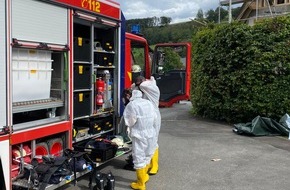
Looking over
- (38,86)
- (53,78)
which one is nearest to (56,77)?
(53,78)

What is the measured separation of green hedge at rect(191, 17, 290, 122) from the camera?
35.0ft

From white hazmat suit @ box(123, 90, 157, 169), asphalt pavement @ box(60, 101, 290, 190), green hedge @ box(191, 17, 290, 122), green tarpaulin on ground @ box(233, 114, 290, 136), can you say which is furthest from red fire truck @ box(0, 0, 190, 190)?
green hedge @ box(191, 17, 290, 122)

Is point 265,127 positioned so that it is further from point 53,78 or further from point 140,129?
point 53,78

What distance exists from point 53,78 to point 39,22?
3.17ft

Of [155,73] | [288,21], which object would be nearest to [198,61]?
[155,73]

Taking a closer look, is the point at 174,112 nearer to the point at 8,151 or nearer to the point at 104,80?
the point at 104,80

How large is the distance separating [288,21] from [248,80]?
204cm

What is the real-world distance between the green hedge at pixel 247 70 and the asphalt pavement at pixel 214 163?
1027 mm

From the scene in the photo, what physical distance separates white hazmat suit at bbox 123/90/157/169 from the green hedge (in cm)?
610

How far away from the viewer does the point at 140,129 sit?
5.66m

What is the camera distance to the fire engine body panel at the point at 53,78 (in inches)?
165

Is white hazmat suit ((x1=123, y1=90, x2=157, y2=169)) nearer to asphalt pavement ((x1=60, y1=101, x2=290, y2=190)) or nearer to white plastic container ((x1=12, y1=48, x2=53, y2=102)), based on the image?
asphalt pavement ((x1=60, y1=101, x2=290, y2=190))

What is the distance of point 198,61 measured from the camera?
13.0 meters

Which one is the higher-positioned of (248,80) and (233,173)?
(248,80)
